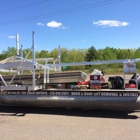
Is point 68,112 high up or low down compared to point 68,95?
down

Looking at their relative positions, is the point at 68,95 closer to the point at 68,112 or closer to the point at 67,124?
the point at 68,112

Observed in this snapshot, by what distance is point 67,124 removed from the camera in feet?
18.1

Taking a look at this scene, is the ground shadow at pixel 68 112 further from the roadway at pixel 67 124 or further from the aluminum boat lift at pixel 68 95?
the aluminum boat lift at pixel 68 95

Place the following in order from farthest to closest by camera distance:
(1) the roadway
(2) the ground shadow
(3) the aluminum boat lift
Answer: (2) the ground shadow, (3) the aluminum boat lift, (1) the roadway

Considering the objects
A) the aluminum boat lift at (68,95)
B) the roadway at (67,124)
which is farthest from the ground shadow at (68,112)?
the aluminum boat lift at (68,95)

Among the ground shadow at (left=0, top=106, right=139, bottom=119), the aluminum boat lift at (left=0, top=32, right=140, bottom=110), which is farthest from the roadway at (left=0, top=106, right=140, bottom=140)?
the aluminum boat lift at (left=0, top=32, right=140, bottom=110)

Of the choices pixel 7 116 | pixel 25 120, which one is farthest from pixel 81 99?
pixel 7 116

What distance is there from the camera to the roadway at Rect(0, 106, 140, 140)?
15.2 ft

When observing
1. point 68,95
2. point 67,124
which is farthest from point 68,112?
point 67,124

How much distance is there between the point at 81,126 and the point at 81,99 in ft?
4.03

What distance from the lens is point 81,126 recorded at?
209 inches

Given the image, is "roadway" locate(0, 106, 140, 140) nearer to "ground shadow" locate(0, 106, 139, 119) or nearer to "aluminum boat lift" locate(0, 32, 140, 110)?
"ground shadow" locate(0, 106, 139, 119)

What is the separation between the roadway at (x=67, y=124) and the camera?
4633 millimetres

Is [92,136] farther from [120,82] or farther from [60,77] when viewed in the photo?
[60,77]
